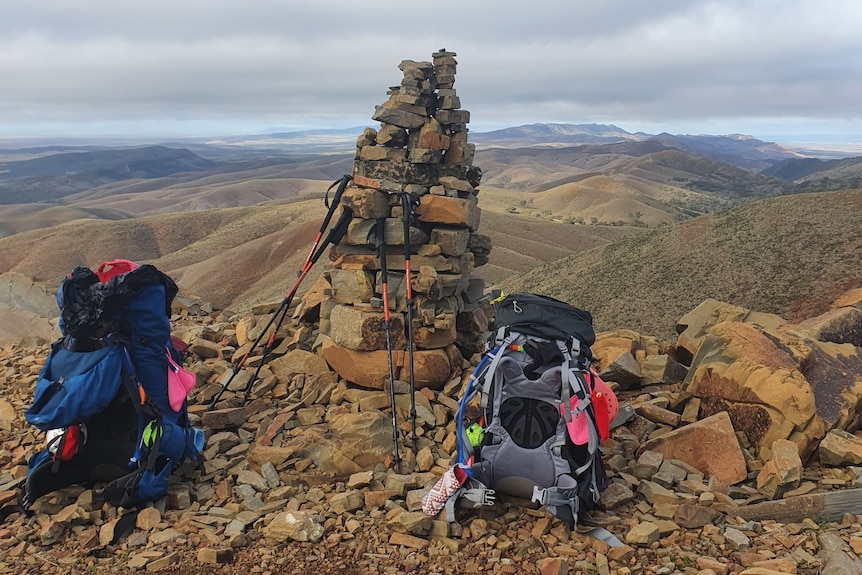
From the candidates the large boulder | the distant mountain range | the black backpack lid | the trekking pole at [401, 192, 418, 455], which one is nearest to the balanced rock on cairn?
the trekking pole at [401, 192, 418, 455]

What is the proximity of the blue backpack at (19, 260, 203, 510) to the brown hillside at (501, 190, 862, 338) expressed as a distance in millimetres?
14599

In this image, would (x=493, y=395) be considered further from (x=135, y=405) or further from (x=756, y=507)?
(x=135, y=405)

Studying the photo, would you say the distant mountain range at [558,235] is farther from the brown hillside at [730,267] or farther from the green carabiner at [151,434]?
the green carabiner at [151,434]

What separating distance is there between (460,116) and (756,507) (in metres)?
5.79

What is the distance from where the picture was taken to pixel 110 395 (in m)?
5.31

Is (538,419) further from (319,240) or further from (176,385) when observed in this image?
(319,240)

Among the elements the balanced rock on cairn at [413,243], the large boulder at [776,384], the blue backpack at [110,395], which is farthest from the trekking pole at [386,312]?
the large boulder at [776,384]

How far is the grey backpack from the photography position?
493 centimetres

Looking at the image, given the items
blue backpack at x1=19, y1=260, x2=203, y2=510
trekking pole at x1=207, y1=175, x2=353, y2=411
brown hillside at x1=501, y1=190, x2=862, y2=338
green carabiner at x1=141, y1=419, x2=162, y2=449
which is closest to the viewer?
blue backpack at x1=19, y1=260, x2=203, y2=510

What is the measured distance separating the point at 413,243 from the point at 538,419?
10.4ft

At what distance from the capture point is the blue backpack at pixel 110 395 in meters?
5.23

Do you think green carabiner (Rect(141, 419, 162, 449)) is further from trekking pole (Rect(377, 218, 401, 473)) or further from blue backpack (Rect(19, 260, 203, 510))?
trekking pole (Rect(377, 218, 401, 473))

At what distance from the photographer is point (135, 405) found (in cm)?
540

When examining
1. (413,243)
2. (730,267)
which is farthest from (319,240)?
(730,267)
